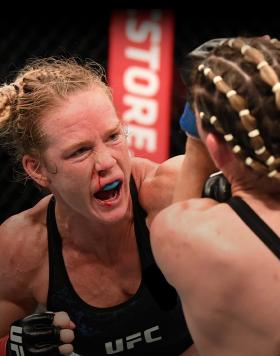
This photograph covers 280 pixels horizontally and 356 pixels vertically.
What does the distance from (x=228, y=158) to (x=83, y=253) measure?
650 millimetres

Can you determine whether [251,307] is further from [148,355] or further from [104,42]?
[104,42]

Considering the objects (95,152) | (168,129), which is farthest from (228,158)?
(168,129)

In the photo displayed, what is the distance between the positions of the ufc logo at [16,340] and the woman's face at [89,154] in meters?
0.34

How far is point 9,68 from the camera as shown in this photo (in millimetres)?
2945

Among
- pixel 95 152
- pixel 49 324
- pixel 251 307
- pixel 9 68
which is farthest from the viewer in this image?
pixel 9 68

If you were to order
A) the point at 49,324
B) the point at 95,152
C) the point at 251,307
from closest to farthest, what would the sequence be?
the point at 251,307 → the point at 95,152 → the point at 49,324

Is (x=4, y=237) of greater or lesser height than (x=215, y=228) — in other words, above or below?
below

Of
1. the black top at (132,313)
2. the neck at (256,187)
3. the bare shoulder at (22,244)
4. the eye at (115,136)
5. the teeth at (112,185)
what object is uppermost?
the neck at (256,187)

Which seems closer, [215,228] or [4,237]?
[215,228]

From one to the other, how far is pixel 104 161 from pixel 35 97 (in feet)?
0.62

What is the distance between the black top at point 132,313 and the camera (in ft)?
4.31

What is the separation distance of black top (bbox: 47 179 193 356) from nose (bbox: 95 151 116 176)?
0.13m

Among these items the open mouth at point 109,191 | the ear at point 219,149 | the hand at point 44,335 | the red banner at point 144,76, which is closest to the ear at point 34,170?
the open mouth at point 109,191

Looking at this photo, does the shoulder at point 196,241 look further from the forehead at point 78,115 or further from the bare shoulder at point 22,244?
the bare shoulder at point 22,244
